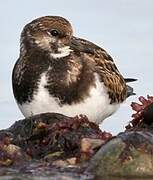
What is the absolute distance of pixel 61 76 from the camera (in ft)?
25.6

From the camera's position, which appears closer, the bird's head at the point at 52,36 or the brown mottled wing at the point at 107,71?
the bird's head at the point at 52,36

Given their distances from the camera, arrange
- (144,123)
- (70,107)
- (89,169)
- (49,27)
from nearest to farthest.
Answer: (89,169) → (144,123) → (70,107) → (49,27)

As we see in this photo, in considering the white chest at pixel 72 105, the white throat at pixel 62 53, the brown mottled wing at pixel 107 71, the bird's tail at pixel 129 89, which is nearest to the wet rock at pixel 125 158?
the white chest at pixel 72 105

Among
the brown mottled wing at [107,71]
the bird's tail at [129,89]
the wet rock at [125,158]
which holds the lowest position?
the bird's tail at [129,89]

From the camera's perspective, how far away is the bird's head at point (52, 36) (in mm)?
8094

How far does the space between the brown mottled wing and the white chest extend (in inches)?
8.3

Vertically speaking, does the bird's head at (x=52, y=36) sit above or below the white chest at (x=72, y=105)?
above

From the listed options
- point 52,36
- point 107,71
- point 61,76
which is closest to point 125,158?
point 61,76

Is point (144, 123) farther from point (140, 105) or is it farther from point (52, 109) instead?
point (52, 109)

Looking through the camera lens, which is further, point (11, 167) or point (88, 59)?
point (88, 59)

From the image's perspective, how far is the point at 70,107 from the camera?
25.0 feet

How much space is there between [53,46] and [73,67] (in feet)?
Result: 1.22

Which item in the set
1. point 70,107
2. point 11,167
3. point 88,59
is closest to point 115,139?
point 11,167

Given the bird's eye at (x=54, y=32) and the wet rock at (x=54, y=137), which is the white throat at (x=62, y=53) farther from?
the wet rock at (x=54, y=137)
